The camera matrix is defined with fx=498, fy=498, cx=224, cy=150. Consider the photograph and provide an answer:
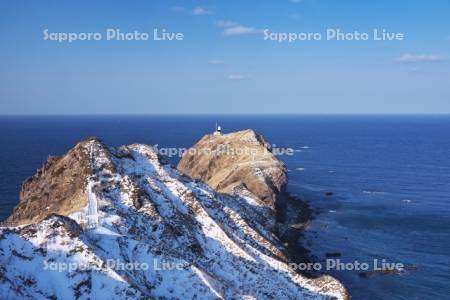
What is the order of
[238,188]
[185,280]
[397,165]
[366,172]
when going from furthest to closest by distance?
[397,165] → [366,172] → [238,188] → [185,280]

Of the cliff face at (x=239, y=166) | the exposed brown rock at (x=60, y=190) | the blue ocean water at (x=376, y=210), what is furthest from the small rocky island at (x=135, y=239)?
the blue ocean water at (x=376, y=210)

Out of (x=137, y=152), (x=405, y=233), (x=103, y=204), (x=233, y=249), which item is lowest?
(x=405, y=233)

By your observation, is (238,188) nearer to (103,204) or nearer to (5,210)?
(103,204)

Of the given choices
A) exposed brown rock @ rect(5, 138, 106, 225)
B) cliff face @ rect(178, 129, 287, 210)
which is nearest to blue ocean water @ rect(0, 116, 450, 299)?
cliff face @ rect(178, 129, 287, 210)

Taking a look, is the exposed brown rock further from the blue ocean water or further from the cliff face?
the blue ocean water

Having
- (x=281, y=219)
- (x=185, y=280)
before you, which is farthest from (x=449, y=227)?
(x=185, y=280)

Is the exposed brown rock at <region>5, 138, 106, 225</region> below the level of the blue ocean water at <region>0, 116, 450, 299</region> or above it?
above
